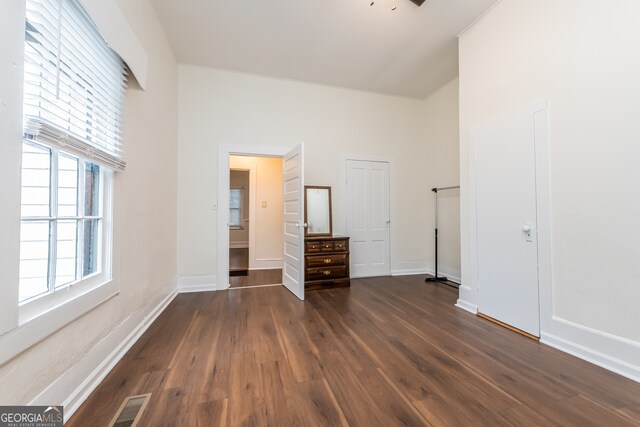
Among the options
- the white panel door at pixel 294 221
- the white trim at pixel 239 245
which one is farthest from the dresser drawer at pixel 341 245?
the white trim at pixel 239 245

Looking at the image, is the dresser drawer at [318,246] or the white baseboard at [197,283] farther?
the dresser drawer at [318,246]

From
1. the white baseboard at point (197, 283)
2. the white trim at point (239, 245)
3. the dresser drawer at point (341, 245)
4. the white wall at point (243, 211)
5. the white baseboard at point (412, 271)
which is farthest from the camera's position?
the white wall at point (243, 211)

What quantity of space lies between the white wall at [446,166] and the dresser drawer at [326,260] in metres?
1.76

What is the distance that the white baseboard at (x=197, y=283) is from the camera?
3.44 metres

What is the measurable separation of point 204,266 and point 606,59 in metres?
4.44

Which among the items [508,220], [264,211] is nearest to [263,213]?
[264,211]

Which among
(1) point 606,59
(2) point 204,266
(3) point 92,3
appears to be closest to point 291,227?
(2) point 204,266

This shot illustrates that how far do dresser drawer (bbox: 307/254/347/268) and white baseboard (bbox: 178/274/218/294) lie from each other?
1384 millimetres

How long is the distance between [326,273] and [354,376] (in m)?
2.06

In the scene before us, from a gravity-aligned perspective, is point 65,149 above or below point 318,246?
above

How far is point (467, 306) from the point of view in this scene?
9.04ft

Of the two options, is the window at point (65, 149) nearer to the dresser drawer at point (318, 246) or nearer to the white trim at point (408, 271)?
the dresser drawer at point (318, 246)

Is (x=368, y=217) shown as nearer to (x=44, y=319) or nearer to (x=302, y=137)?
(x=302, y=137)

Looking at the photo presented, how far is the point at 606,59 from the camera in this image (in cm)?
175
